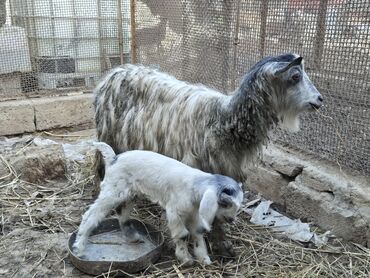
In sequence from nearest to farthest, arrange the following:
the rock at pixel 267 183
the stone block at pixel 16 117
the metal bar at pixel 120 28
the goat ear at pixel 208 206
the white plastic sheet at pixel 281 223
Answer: the goat ear at pixel 208 206, the white plastic sheet at pixel 281 223, the rock at pixel 267 183, the stone block at pixel 16 117, the metal bar at pixel 120 28

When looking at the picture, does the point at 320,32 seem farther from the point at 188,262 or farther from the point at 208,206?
the point at 188,262

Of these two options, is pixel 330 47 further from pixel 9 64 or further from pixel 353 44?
pixel 9 64

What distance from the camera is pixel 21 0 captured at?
659cm

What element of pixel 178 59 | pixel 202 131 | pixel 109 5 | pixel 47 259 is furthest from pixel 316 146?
pixel 109 5

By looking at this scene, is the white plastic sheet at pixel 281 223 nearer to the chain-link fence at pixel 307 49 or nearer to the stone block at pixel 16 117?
the chain-link fence at pixel 307 49

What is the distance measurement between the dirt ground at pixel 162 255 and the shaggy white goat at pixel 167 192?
20cm

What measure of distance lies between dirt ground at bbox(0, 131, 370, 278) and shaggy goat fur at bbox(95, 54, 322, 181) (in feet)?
1.99

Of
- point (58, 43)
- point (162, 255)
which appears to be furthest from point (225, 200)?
point (58, 43)

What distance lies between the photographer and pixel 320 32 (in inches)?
154

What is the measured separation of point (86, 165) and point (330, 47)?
2908 millimetres

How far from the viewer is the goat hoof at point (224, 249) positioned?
332cm

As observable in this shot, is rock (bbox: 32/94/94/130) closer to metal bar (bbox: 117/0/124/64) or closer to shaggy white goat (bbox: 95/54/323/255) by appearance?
metal bar (bbox: 117/0/124/64)

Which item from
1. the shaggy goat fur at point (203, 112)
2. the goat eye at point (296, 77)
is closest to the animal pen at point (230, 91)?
the shaggy goat fur at point (203, 112)

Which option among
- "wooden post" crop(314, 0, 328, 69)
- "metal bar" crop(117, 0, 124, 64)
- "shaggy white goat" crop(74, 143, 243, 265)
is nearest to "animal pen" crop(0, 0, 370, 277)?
"wooden post" crop(314, 0, 328, 69)
